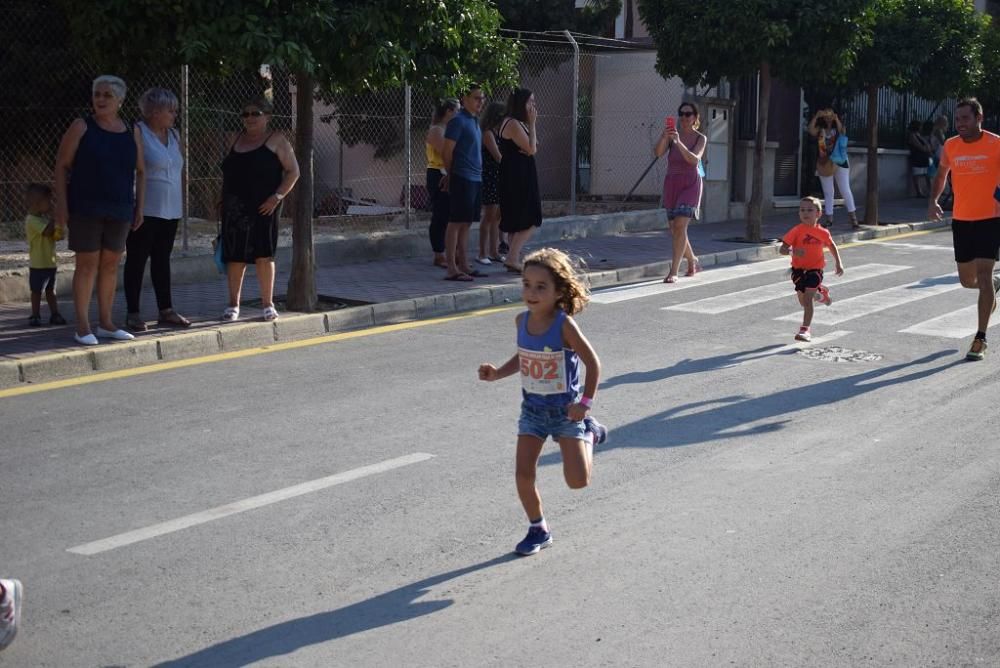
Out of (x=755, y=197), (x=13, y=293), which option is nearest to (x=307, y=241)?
(x=13, y=293)

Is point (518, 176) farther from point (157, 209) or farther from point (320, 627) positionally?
point (320, 627)

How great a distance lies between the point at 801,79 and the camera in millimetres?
18219

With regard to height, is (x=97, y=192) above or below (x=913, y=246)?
above

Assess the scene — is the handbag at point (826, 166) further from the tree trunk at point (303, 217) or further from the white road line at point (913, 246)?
the tree trunk at point (303, 217)

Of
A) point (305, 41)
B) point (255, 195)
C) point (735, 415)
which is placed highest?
point (305, 41)

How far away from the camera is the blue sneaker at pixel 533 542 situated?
210 inches

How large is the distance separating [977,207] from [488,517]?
18.7ft

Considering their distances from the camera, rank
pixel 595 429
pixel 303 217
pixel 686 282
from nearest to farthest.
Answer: pixel 595 429 < pixel 303 217 < pixel 686 282

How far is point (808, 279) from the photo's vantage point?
1053 cm

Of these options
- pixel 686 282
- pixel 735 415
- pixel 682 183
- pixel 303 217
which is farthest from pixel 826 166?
pixel 735 415

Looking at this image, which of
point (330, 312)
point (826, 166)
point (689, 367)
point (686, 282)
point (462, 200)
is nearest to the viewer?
point (689, 367)

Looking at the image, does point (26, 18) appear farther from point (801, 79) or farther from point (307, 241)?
point (801, 79)

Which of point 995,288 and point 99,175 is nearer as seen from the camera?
point 99,175

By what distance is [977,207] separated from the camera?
9812mm
